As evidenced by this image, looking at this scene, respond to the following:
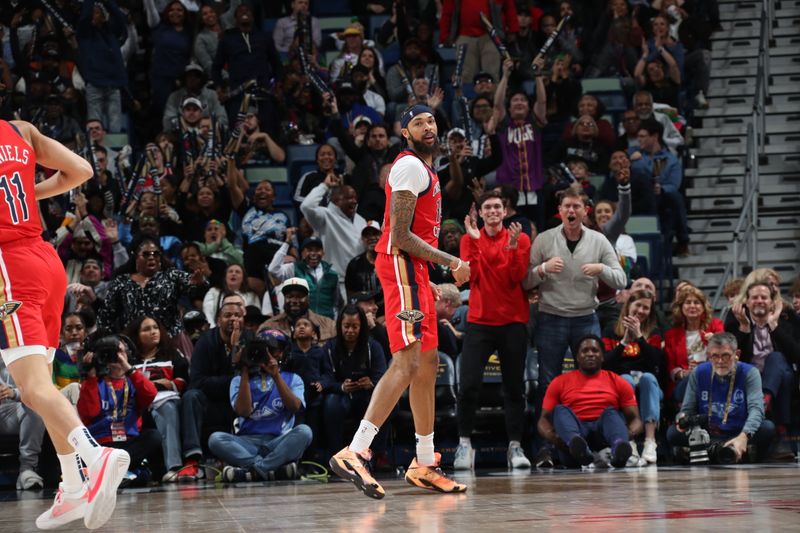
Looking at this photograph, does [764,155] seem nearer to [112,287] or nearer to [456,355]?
[456,355]

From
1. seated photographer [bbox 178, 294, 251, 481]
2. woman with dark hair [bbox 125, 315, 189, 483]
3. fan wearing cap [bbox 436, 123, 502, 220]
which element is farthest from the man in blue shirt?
woman with dark hair [bbox 125, 315, 189, 483]

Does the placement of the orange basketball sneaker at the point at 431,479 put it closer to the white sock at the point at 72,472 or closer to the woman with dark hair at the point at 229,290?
the white sock at the point at 72,472

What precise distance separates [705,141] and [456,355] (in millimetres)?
6327

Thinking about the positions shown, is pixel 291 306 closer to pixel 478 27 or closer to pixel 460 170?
pixel 460 170

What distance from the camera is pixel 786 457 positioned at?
9.96m

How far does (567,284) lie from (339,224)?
3.29 m

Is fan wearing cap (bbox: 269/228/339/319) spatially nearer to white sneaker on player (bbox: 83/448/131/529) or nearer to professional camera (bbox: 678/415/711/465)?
professional camera (bbox: 678/415/711/465)

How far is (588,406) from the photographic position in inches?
379

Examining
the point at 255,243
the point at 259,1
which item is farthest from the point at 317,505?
the point at 259,1

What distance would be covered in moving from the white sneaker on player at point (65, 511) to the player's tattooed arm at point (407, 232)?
7.32 ft

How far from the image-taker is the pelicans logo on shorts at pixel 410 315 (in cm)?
671

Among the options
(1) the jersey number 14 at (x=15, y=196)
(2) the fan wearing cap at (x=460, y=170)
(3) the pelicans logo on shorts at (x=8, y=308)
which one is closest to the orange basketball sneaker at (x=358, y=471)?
(3) the pelicans logo on shorts at (x=8, y=308)

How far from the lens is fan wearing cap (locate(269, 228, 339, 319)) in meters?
11.6

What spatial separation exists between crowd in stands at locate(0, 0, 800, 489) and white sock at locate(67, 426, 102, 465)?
3965 millimetres
